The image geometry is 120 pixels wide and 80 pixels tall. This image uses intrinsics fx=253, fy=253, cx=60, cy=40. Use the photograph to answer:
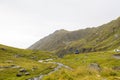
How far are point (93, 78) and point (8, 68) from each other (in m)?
135

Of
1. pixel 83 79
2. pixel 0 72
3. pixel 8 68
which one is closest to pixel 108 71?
pixel 83 79

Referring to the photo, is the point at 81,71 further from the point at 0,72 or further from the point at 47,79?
the point at 0,72

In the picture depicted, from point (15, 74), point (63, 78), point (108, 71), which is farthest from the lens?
point (15, 74)

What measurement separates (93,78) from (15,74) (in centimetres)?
11538

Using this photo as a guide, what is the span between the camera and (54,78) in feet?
99.2

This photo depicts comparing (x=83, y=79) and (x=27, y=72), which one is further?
(x=27, y=72)

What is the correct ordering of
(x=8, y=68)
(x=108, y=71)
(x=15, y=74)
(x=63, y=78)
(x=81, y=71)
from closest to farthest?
(x=63, y=78)
(x=81, y=71)
(x=108, y=71)
(x=15, y=74)
(x=8, y=68)

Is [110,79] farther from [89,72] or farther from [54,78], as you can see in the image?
[54,78]

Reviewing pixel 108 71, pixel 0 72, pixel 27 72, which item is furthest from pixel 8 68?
pixel 108 71

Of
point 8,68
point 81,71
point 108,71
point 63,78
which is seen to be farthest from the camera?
point 8,68

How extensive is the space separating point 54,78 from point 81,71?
18.4ft

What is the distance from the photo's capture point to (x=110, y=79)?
35.8m

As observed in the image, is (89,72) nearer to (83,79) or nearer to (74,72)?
(74,72)

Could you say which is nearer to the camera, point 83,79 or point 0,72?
point 83,79
